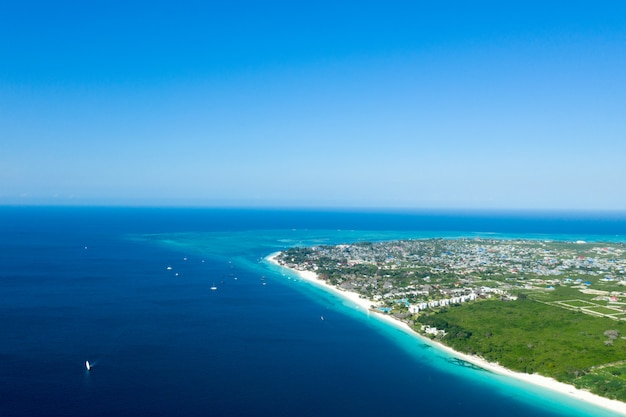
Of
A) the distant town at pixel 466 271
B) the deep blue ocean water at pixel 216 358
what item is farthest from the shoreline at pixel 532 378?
the distant town at pixel 466 271

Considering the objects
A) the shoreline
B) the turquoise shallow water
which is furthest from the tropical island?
the turquoise shallow water

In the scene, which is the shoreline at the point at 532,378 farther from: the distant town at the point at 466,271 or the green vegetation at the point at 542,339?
the distant town at the point at 466,271

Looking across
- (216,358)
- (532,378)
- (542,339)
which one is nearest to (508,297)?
(542,339)

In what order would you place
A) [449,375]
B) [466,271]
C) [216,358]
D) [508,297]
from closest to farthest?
[449,375]
[216,358]
[508,297]
[466,271]

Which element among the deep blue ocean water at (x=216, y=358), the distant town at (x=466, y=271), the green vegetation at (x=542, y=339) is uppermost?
the distant town at (x=466, y=271)

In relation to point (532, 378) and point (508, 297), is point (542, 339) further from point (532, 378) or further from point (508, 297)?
point (508, 297)

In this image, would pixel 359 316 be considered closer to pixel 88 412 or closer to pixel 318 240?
pixel 88 412

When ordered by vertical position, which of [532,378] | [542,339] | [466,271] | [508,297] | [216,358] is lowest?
[216,358]
